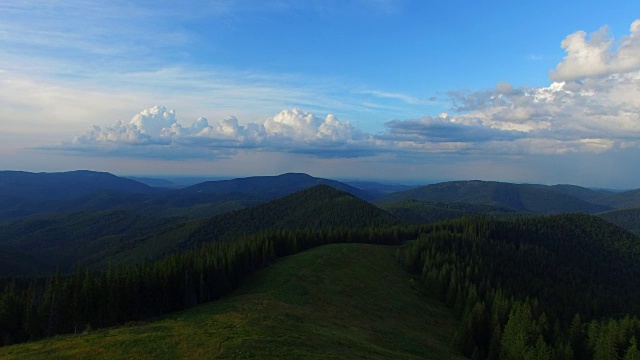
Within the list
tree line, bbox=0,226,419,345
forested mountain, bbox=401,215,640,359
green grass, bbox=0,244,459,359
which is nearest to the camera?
green grass, bbox=0,244,459,359

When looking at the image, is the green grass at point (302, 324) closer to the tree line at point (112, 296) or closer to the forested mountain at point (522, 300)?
the forested mountain at point (522, 300)

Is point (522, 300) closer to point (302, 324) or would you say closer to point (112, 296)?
point (302, 324)

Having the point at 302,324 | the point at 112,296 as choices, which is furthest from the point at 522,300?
the point at 112,296

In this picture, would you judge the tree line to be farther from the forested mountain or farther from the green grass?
the forested mountain

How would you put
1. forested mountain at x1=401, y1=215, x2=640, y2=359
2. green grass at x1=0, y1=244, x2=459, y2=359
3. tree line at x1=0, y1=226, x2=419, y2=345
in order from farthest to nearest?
1. forested mountain at x1=401, y1=215, x2=640, y2=359
2. tree line at x1=0, y1=226, x2=419, y2=345
3. green grass at x1=0, y1=244, x2=459, y2=359

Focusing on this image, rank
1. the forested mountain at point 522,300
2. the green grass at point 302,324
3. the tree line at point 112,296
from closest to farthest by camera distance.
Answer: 1. the green grass at point 302,324
2. the tree line at point 112,296
3. the forested mountain at point 522,300

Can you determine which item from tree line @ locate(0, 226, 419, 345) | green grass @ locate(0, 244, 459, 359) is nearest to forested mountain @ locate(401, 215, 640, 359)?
green grass @ locate(0, 244, 459, 359)

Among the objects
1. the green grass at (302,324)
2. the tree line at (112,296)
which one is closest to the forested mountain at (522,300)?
the green grass at (302,324)

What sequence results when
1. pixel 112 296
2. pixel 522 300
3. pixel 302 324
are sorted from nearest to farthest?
pixel 302 324 → pixel 112 296 → pixel 522 300

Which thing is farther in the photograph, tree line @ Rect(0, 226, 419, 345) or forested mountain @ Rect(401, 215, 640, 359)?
forested mountain @ Rect(401, 215, 640, 359)

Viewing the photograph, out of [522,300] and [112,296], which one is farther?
[522,300]
